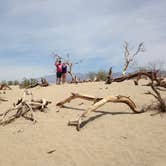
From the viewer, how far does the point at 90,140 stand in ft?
24.0

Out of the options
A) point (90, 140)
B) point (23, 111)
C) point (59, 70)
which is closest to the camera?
point (90, 140)

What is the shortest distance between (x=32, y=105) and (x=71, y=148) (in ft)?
12.4

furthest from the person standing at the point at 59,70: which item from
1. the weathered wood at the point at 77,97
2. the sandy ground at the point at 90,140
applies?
the sandy ground at the point at 90,140

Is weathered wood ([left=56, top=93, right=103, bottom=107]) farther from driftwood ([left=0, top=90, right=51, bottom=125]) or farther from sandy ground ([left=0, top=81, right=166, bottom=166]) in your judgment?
driftwood ([left=0, top=90, right=51, bottom=125])

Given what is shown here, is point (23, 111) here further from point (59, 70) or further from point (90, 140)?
point (59, 70)

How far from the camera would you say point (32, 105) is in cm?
1050

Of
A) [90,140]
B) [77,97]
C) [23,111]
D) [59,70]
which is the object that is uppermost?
[59,70]

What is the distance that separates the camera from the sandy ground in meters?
6.32

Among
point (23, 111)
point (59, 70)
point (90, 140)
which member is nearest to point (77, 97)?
point (23, 111)

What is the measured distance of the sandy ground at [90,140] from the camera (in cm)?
632

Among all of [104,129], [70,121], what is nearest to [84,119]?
[70,121]

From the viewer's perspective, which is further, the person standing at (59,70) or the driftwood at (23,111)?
the person standing at (59,70)

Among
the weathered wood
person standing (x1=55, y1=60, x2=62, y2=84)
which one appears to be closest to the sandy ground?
the weathered wood

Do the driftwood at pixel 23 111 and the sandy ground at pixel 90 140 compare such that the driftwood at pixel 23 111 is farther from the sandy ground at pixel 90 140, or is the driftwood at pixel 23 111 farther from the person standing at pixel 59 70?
the person standing at pixel 59 70
